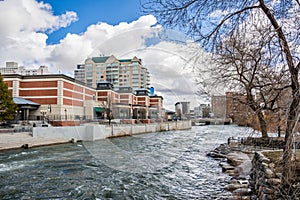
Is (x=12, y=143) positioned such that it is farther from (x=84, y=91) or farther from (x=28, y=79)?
(x=84, y=91)

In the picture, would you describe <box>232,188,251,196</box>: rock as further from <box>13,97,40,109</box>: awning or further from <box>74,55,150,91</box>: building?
<box>74,55,150,91</box>: building

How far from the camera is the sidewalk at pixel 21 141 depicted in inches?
808

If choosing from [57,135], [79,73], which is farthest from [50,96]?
[79,73]

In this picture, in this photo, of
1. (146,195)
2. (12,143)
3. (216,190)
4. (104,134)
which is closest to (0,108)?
(12,143)

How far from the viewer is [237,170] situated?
11539 mm

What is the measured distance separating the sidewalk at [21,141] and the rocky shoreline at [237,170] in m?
15.6

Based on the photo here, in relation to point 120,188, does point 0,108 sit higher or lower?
higher

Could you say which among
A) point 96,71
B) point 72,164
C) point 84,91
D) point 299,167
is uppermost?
point 96,71

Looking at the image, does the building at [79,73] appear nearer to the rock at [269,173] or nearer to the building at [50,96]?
the building at [50,96]

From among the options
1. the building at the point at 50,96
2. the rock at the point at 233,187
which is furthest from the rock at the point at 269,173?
the building at the point at 50,96

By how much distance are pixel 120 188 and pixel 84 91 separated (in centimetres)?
4145

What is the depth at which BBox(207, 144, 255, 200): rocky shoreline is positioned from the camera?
26.6ft

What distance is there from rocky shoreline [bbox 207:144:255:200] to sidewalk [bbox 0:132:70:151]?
51.1 ft

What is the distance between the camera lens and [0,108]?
24188mm
